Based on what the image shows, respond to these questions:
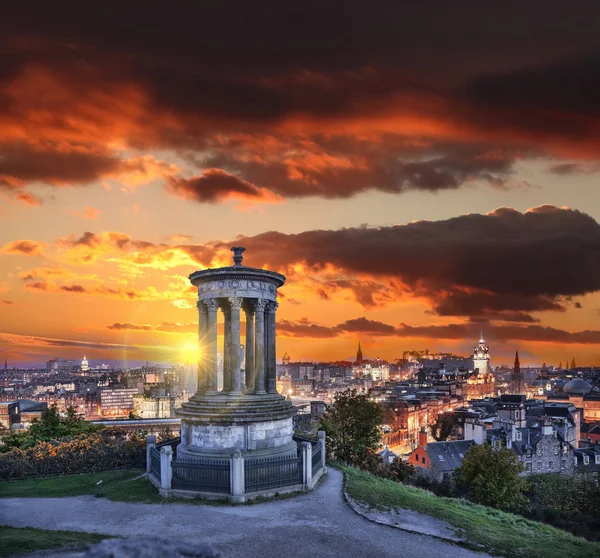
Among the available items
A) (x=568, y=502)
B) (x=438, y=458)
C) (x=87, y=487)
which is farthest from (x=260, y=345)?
(x=438, y=458)

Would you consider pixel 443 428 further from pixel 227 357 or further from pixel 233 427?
pixel 233 427

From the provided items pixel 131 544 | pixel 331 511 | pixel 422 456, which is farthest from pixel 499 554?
pixel 422 456

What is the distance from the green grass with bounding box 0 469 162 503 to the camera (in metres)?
24.7

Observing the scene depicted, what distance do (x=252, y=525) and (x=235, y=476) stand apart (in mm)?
3565

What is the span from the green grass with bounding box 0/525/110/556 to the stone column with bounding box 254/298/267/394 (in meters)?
13.3

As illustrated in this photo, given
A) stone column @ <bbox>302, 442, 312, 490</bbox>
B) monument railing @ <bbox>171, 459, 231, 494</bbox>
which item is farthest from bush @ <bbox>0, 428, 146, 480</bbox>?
stone column @ <bbox>302, 442, 312, 490</bbox>

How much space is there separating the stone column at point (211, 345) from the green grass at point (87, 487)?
19.7 ft

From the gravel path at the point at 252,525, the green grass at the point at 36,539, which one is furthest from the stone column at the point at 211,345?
the green grass at the point at 36,539

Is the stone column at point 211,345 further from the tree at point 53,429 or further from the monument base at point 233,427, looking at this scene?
the tree at point 53,429

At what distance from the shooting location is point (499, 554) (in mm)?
18531

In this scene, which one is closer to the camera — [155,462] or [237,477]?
[237,477]

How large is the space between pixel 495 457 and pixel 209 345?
30.0m

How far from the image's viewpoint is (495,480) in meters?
46.5

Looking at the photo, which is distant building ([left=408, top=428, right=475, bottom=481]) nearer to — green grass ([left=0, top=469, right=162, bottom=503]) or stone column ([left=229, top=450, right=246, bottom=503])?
green grass ([left=0, top=469, right=162, bottom=503])
